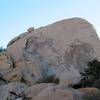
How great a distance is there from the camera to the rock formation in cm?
2538

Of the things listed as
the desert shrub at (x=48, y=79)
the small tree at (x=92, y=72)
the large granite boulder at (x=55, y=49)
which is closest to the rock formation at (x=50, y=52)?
the large granite boulder at (x=55, y=49)

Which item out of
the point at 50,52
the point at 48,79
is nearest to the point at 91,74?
the point at 48,79

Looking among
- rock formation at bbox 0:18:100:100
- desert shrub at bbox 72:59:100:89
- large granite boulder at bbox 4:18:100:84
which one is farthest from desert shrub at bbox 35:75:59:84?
desert shrub at bbox 72:59:100:89

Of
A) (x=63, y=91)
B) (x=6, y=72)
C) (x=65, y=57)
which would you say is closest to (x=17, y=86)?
(x=63, y=91)

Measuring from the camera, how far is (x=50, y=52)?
26.8 meters

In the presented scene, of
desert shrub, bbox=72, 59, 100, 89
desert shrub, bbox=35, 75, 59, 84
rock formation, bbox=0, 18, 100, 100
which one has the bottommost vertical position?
desert shrub, bbox=35, 75, 59, 84

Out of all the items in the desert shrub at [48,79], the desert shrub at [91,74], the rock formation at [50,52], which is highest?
the rock formation at [50,52]

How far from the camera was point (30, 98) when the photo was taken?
15781mm

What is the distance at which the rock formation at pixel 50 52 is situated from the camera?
25.4 meters

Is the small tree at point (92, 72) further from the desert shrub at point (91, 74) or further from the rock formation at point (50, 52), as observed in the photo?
the rock formation at point (50, 52)

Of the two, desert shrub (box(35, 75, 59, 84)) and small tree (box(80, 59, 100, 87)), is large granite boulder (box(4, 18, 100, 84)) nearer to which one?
desert shrub (box(35, 75, 59, 84))

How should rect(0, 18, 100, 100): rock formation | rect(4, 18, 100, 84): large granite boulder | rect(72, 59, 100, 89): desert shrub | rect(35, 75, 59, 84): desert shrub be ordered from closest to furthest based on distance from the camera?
1. rect(72, 59, 100, 89): desert shrub
2. rect(35, 75, 59, 84): desert shrub
3. rect(0, 18, 100, 100): rock formation
4. rect(4, 18, 100, 84): large granite boulder

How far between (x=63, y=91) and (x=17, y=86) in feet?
11.0

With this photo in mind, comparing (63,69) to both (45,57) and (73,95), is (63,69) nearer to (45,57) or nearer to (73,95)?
(45,57)
